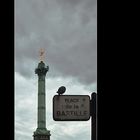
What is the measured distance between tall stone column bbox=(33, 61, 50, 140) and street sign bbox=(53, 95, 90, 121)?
61155 mm

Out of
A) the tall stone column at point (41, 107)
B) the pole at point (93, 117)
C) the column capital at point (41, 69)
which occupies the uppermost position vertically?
the column capital at point (41, 69)

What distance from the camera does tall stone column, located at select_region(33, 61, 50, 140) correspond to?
68500 mm

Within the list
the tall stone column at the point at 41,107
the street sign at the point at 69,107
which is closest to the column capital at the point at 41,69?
the tall stone column at the point at 41,107

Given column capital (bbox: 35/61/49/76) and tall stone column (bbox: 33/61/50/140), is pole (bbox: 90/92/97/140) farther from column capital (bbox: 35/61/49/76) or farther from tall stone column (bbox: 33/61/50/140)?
column capital (bbox: 35/61/49/76)

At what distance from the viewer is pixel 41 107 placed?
69.0m

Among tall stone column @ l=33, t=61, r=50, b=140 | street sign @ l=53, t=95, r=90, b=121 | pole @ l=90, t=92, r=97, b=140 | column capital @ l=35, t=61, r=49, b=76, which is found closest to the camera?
pole @ l=90, t=92, r=97, b=140

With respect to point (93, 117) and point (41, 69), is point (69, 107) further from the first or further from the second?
point (41, 69)

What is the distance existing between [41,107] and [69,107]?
62404 mm

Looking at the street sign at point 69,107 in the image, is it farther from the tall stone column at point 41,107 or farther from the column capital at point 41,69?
the column capital at point 41,69

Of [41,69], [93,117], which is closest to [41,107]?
[41,69]

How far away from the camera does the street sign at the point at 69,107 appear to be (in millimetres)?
6863

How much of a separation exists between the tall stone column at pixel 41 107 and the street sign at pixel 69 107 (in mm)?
61155

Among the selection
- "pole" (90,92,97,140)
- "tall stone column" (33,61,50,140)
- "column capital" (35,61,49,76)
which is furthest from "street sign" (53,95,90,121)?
"column capital" (35,61,49,76)
